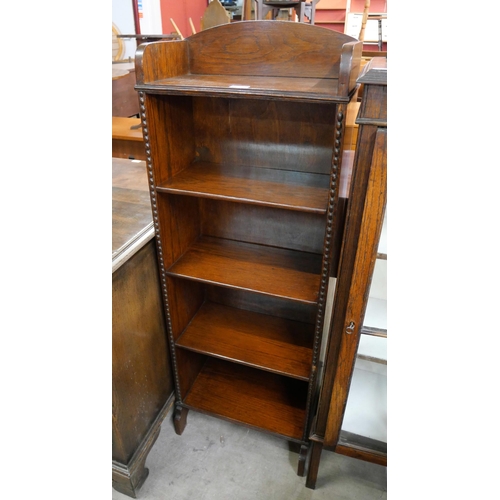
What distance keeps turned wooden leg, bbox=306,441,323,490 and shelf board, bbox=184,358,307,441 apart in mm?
96

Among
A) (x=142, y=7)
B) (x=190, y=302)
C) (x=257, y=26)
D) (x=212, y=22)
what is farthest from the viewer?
(x=142, y=7)

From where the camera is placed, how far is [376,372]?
1062 mm

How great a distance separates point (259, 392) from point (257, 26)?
1.33 meters

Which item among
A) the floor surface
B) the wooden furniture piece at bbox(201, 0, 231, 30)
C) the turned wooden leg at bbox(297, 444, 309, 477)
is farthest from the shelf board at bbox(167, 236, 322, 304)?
the wooden furniture piece at bbox(201, 0, 231, 30)

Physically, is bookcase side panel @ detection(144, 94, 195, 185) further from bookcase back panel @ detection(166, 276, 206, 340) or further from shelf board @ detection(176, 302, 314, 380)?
shelf board @ detection(176, 302, 314, 380)

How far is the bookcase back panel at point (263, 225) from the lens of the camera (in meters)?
1.33

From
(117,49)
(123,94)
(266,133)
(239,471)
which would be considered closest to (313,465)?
(239,471)

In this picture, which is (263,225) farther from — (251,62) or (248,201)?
(251,62)

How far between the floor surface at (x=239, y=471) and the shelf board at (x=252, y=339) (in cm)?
44

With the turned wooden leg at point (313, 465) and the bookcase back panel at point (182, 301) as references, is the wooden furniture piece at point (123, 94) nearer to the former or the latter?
the bookcase back panel at point (182, 301)

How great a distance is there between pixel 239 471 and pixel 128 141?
1771mm

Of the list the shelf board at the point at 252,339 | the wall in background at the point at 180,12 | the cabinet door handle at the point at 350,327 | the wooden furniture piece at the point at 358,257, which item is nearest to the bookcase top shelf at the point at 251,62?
the wooden furniture piece at the point at 358,257

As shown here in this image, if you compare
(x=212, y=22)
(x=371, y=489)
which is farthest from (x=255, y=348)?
(x=212, y=22)

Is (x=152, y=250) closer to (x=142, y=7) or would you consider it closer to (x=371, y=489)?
(x=371, y=489)
